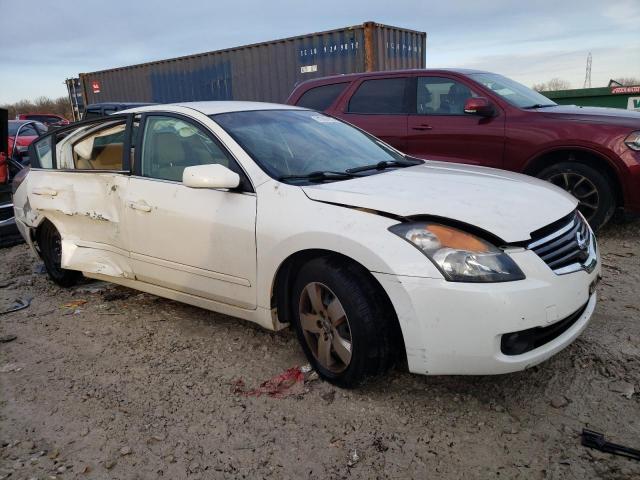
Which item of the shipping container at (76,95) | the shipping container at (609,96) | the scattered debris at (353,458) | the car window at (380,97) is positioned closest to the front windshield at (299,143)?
the scattered debris at (353,458)

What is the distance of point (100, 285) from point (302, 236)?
2869 millimetres

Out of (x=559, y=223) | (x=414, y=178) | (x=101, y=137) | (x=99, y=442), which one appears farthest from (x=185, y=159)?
(x=559, y=223)

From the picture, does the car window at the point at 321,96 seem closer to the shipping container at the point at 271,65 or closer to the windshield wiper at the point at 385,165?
the windshield wiper at the point at 385,165

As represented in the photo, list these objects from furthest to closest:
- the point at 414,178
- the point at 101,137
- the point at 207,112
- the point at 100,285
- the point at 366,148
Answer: the point at 100,285 → the point at 101,137 → the point at 366,148 → the point at 207,112 → the point at 414,178

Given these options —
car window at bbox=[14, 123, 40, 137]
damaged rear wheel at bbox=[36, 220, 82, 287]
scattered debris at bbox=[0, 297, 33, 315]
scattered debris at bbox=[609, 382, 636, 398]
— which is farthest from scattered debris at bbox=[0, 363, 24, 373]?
car window at bbox=[14, 123, 40, 137]

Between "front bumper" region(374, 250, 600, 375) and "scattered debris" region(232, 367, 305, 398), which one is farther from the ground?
"front bumper" region(374, 250, 600, 375)

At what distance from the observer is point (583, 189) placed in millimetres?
4984

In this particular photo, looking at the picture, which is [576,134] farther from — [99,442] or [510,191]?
[99,442]

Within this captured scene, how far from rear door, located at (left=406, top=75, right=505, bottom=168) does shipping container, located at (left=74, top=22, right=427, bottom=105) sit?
6450 mm

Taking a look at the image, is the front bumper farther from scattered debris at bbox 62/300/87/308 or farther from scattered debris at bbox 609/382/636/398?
scattered debris at bbox 62/300/87/308

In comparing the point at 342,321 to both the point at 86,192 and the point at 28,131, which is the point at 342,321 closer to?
the point at 86,192

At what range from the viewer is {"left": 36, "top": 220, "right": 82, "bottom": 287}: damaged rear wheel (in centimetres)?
461

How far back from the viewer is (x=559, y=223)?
2.65 metres

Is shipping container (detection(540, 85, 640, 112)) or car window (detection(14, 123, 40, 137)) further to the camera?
car window (detection(14, 123, 40, 137))
